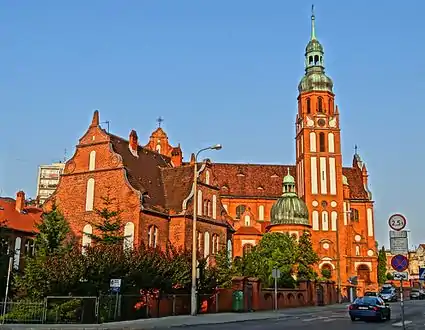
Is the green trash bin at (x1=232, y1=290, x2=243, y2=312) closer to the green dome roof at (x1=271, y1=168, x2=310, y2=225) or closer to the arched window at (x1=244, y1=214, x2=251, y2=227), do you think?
the green dome roof at (x1=271, y1=168, x2=310, y2=225)

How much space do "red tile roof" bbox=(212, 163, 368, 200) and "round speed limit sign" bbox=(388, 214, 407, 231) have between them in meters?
72.5

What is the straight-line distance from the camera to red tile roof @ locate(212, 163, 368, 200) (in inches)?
3720

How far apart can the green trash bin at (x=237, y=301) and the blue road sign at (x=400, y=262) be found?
19677 millimetres

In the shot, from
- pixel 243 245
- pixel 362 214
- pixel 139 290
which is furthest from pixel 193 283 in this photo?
pixel 362 214

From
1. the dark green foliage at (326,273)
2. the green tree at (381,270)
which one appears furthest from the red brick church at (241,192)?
the green tree at (381,270)

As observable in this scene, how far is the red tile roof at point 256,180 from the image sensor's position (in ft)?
310

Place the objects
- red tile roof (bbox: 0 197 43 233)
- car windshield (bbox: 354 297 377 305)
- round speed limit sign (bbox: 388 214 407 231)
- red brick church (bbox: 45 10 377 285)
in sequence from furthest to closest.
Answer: red tile roof (bbox: 0 197 43 233) < red brick church (bbox: 45 10 377 285) < car windshield (bbox: 354 297 377 305) < round speed limit sign (bbox: 388 214 407 231)

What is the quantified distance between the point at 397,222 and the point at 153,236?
2906 cm

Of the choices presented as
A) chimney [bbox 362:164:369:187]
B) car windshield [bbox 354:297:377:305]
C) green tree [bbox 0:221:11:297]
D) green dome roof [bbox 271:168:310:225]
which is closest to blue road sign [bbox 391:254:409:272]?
car windshield [bbox 354:297:377:305]

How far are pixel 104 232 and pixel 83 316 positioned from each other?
14.2m

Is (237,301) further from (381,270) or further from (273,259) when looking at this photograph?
(381,270)

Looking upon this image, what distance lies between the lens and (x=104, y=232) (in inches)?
1586

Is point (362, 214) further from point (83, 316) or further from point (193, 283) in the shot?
point (83, 316)

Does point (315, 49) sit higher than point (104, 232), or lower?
higher
